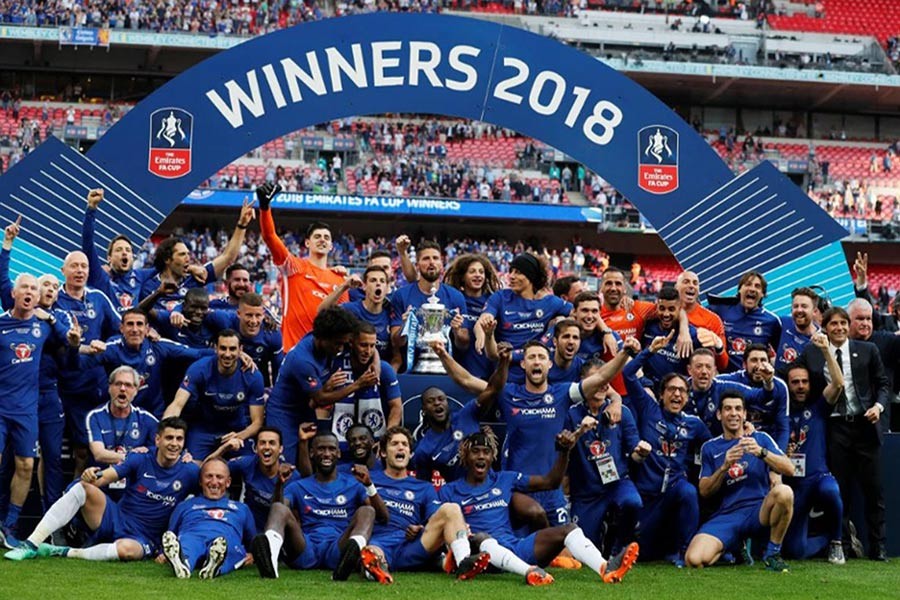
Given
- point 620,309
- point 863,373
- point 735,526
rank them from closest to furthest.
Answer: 1. point 735,526
2. point 863,373
3. point 620,309

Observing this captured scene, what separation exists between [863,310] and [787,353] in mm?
613

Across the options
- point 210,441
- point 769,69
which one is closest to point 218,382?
point 210,441

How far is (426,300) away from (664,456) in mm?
1958

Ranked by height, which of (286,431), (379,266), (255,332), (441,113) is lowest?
(286,431)

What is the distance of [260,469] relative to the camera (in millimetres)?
8242

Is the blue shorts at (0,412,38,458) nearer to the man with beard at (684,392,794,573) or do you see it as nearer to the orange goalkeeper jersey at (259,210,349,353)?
the orange goalkeeper jersey at (259,210,349,353)

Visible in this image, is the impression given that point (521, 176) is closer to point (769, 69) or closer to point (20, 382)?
point (769, 69)

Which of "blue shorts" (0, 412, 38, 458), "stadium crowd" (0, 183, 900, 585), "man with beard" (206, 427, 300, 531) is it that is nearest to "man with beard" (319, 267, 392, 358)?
"stadium crowd" (0, 183, 900, 585)

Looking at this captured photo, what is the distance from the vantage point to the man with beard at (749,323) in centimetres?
952

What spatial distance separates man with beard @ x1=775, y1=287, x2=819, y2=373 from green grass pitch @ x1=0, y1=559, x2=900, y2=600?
188cm

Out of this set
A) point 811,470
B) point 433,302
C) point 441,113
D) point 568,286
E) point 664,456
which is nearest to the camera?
point 664,456

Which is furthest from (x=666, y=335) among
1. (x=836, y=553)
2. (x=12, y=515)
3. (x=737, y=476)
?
(x=12, y=515)

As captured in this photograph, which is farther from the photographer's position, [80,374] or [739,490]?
[80,374]

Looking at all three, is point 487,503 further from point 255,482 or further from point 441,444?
point 255,482
